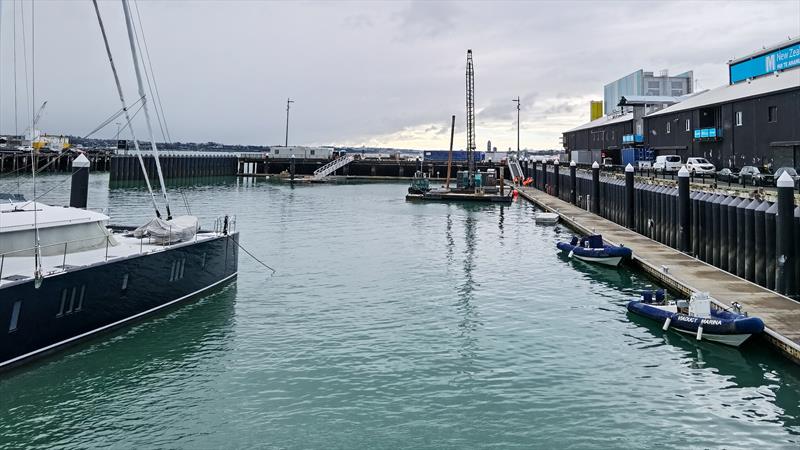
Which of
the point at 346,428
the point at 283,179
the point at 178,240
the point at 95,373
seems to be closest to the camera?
the point at 346,428

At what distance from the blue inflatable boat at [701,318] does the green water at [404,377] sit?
40 centimetres

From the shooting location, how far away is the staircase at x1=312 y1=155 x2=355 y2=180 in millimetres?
133725

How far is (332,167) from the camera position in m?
138

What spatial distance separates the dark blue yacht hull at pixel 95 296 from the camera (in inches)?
617

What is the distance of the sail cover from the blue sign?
2314 inches

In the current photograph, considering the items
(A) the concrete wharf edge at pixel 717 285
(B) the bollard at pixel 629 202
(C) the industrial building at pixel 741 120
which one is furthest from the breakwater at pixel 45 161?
(A) the concrete wharf edge at pixel 717 285

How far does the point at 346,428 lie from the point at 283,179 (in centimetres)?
12671

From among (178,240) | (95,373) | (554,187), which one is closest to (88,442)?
(95,373)

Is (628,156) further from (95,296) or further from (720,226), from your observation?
(95,296)

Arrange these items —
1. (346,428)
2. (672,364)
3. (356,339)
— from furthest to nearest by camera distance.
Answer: (356,339)
(672,364)
(346,428)

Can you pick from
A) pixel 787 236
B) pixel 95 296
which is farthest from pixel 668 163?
pixel 95 296

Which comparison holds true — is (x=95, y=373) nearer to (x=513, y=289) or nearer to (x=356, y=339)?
(x=356, y=339)

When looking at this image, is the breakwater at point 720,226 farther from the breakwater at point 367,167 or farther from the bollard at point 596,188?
the breakwater at point 367,167

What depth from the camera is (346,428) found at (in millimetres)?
13531
